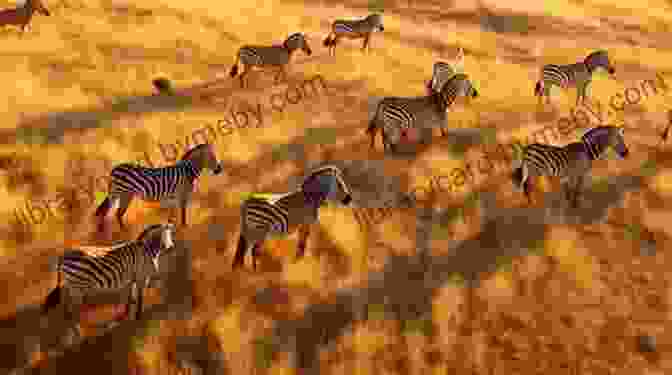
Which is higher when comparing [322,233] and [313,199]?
[313,199]

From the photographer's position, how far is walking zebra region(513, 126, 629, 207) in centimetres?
905

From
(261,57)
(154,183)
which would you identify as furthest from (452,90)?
(154,183)

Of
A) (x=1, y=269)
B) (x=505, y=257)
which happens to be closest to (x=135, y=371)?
(x=1, y=269)

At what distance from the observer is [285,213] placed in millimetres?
7453

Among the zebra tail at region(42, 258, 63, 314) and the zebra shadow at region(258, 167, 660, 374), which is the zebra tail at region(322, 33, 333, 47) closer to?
the zebra shadow at region(258, 167, 660, 374)

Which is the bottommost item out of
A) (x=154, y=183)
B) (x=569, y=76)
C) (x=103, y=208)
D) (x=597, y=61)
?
(x=103, y=208)

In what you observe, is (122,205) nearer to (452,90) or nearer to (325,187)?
(325,187)

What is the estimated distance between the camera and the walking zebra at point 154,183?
786cm

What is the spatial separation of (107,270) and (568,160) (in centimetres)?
684

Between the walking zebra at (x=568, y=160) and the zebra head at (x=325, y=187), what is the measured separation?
3.01 m

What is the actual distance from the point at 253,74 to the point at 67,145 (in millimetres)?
4993

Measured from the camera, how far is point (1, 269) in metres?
7.32

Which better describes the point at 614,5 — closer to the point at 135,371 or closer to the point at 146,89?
the point at 146,89

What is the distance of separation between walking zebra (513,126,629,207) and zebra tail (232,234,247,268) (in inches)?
181
